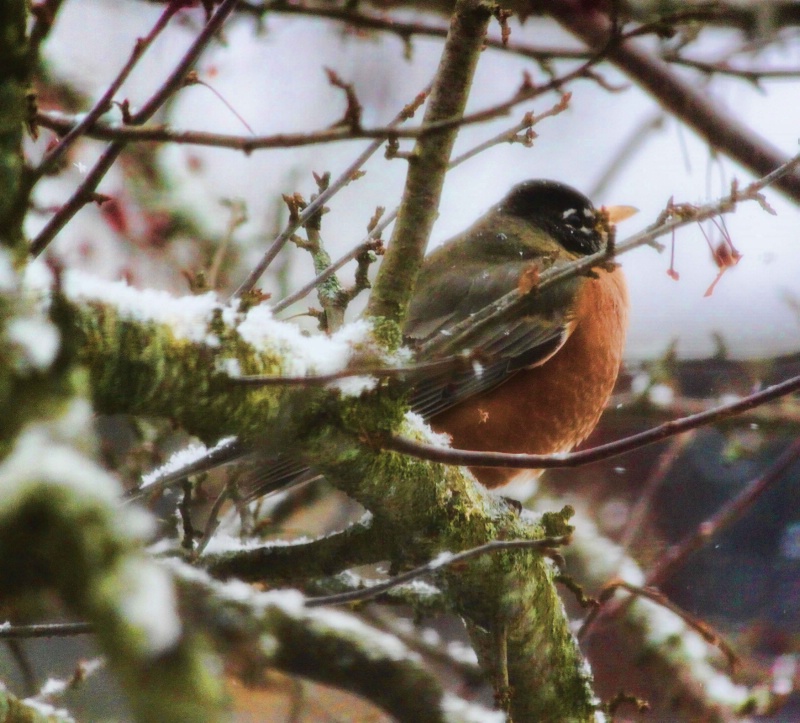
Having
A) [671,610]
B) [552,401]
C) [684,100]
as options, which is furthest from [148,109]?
[684,100]

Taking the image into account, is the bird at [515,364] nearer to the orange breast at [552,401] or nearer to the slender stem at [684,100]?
the orange breast at [552,401]

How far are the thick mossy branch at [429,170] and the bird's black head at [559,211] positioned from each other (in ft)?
6.21

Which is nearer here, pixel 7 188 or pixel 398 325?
pixel 7 188

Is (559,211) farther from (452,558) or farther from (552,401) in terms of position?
(452,558)

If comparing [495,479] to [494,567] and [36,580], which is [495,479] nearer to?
[494,567]

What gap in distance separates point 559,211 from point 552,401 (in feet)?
3.70

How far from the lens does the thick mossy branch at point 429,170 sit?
171cm

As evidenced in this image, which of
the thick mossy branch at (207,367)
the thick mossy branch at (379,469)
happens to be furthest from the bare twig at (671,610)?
the thick mossy branch at (207,367)

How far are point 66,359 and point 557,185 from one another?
9.85 feet

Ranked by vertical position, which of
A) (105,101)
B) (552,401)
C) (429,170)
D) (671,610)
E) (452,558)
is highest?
(552,401)

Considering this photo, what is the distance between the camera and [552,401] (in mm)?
2855

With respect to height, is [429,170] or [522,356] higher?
[522,356]

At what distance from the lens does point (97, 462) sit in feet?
2.84

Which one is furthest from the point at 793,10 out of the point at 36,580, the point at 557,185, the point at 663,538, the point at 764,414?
the point at 36,580
